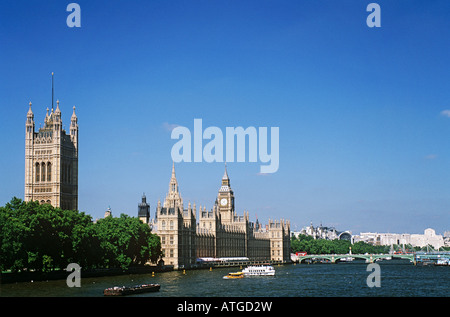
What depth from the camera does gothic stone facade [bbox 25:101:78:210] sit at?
16738 centimetres

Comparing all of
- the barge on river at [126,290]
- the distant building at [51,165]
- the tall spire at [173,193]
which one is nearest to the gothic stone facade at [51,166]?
the distant building at [51,165]

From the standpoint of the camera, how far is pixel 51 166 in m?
169

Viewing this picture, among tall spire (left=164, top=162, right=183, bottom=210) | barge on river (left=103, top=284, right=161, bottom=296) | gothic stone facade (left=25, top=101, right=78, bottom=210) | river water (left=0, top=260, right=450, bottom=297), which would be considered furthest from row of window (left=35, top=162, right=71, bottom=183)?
barge on river (left=103, top=284, right=161, bottom=296)

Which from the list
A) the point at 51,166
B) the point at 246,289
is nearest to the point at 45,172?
the point at 51,166

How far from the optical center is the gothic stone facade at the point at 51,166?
6590 inches

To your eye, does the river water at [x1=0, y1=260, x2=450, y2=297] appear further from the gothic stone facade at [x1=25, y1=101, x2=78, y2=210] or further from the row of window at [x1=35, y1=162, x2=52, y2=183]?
the row of window at [x1=35, y1=162, x2=52, y2=183]

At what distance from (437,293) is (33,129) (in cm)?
11288

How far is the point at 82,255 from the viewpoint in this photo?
4353 inches

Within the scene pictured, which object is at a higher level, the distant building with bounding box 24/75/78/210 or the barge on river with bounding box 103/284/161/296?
the distant building with bounding box 24/75/78/210

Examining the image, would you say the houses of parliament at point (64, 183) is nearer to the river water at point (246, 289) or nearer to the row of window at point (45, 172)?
the row of window at point (45, 172)

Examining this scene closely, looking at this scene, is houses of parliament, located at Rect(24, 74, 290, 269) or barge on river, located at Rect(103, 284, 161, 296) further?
houses of parliament, located at Rect(24, 74, 290, 269)

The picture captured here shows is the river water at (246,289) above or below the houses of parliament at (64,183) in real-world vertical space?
below
